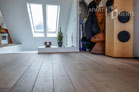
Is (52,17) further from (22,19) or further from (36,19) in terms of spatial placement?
(22,19)

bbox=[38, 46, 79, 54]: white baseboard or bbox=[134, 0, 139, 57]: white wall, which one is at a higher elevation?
bbox=[134, 0, 139, 57]: white wall

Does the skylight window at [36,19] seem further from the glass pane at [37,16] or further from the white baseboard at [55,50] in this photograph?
the white baseboard at [55,50]

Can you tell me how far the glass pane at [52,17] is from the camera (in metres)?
4.38

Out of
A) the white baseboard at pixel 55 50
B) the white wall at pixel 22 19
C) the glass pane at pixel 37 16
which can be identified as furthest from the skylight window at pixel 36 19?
the white baseboard at pixel 55 50

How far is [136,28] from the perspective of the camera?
2.14 m

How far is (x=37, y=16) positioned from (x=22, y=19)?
0.67 metres

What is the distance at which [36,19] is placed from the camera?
4738mm

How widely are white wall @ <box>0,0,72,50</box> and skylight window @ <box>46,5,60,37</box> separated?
303mm

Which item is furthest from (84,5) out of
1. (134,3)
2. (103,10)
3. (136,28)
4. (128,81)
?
(128,81)

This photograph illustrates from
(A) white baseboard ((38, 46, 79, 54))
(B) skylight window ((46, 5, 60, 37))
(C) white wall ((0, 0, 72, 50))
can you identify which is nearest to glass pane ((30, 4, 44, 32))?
(B) skylight window ((46, 5, 60, 37))

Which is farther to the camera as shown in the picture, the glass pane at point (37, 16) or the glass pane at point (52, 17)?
the glass pane at point (52, 17)

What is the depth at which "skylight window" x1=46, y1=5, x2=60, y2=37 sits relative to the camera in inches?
173

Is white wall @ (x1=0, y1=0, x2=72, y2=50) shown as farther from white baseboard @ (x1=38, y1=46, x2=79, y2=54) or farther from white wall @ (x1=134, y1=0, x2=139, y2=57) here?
white wall @ (x1=134, y1=0, x2=139, y2=57)

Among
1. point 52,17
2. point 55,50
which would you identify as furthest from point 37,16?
point 55,50
